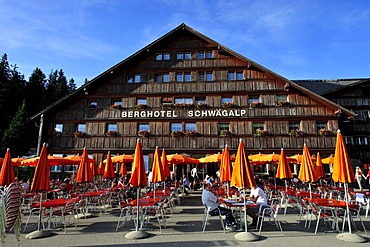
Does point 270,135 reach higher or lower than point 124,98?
lower

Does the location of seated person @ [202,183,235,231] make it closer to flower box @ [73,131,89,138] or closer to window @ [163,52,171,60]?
flower box @ [73,131,89,138]

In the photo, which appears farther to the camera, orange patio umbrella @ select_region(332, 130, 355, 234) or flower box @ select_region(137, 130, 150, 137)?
flower box @ select_region(137, 130, 150, 137)

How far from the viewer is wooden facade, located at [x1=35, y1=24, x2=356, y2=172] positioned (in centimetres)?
2028

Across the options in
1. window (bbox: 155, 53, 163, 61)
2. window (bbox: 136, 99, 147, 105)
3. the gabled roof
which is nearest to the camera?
the gabled roof

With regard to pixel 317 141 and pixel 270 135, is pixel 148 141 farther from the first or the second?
pixel 317 141

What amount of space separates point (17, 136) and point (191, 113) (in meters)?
22.9

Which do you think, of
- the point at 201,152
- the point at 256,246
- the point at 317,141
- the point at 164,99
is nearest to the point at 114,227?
the point at 256,246

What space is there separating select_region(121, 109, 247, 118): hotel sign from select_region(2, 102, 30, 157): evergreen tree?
17.9m

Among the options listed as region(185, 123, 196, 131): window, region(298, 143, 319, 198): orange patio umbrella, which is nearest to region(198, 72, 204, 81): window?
region(185, 123, 196, 131): window

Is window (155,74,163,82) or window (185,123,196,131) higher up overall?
window (155,74,163,82)

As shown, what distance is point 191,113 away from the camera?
69.8 ft

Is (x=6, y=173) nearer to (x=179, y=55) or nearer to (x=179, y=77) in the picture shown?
(x=179, y=77)

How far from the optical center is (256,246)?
5973 millimetres

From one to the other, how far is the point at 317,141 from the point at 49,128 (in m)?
20.8
